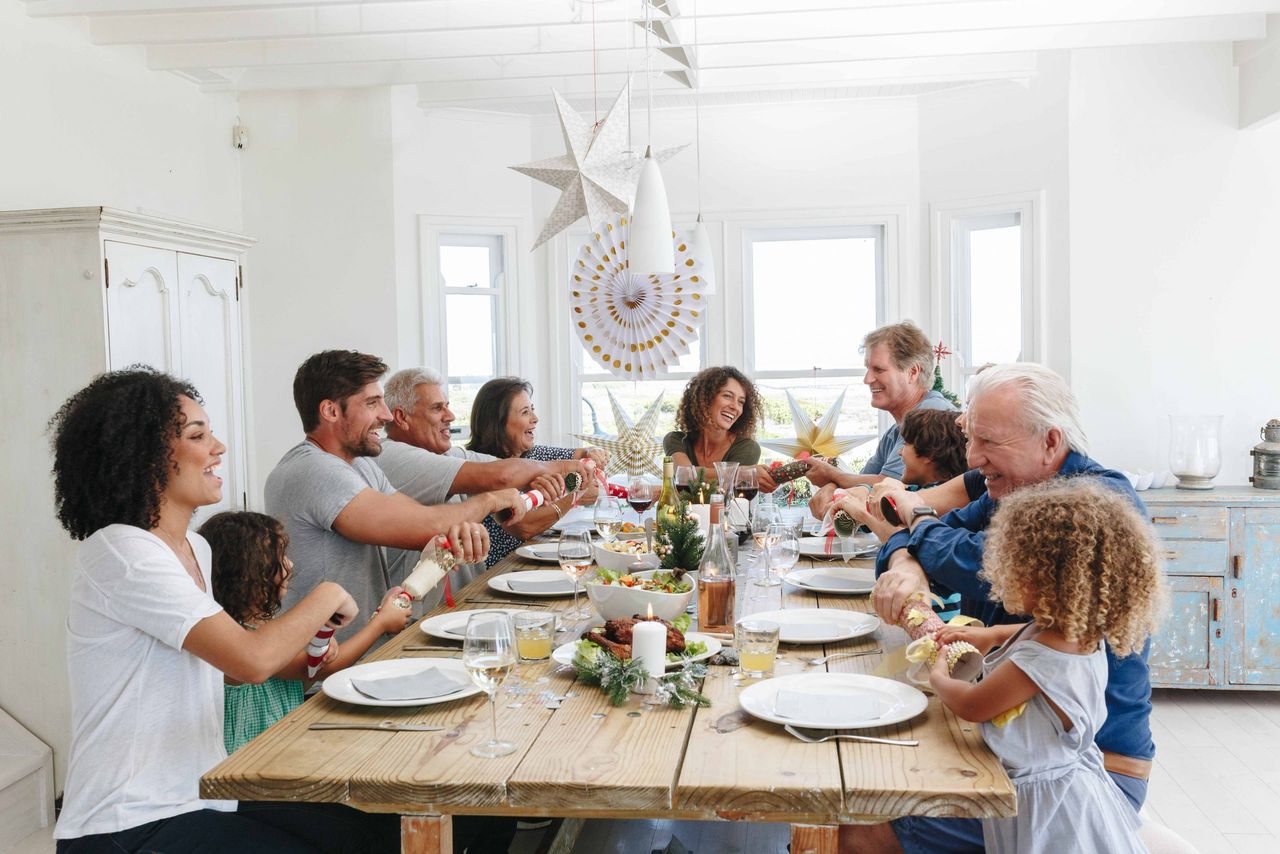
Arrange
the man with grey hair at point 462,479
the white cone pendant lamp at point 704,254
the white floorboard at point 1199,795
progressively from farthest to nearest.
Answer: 1. the white cone pendant lamp at point 704,254
2. the man with grey hair at point 462,479
3. the white floorboard at point 1199,795

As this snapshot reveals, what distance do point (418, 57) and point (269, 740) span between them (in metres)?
3.91

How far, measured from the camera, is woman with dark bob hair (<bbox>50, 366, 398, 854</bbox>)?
1893 millimetres

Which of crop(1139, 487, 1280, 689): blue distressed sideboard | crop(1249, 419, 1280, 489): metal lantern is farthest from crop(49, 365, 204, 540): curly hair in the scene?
crop(1249, 419, 1280, 489): metal lantern

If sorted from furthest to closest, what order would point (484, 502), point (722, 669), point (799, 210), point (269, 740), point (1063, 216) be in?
point (799, 210)
point (1063, 216)
point (484, 502)
point (722, 669)
point (269, 740)

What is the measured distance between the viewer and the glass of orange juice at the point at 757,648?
6.46 ft

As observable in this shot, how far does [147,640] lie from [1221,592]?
13.7ft

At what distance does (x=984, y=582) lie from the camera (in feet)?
7.40

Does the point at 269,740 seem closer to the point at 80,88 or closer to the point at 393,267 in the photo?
the point at 80,88

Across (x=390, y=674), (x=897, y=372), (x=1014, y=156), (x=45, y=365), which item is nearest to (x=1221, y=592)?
(x=897, y=372)

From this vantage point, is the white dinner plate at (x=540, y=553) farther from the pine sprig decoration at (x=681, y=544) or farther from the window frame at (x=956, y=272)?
the window frame at (x=956, y=272)

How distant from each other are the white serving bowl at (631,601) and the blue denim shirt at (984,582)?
518 mm

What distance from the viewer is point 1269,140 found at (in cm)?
511

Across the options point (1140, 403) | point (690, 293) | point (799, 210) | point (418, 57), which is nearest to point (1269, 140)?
point (1140, 403)

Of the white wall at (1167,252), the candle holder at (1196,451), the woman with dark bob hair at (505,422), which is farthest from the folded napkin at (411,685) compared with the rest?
the white wall at (1167,252)
